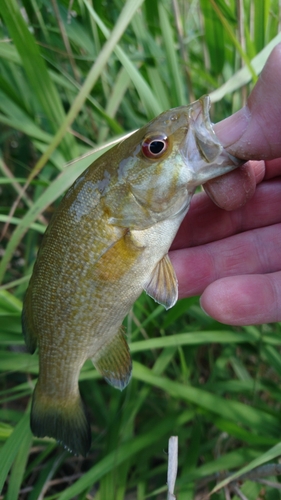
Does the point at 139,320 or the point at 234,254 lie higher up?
the point at 234,254

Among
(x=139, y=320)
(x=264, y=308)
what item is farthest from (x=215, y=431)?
(x=264, y=308)

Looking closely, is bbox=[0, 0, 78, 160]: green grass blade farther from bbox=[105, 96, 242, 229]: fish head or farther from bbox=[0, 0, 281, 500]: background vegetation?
bbox=[105, 96, 242, 229]: fish head

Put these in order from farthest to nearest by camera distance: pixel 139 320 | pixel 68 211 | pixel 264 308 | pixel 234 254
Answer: pixel 139 320 → pixel 234 254 → pixel 264 308 → pixel 68 211

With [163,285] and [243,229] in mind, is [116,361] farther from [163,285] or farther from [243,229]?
[243,229]

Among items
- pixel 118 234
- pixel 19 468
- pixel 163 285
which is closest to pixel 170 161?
pixel 118 234

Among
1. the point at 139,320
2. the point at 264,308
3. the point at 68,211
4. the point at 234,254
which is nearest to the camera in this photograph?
the point at 68,211

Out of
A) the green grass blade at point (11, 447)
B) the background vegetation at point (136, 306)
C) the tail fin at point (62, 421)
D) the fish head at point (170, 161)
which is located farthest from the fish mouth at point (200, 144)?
the green grass blade at point (11, 447)

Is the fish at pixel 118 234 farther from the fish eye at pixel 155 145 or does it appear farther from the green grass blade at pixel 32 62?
the green grass blade at pixel 32 62

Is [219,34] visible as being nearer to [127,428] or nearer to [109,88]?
[109,88]
